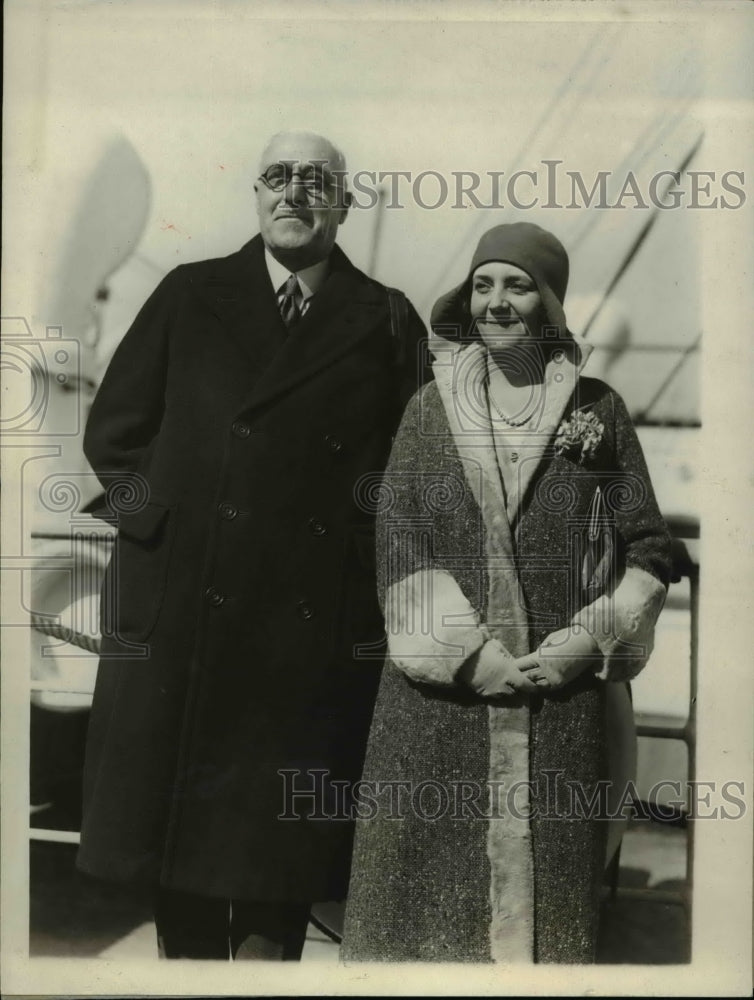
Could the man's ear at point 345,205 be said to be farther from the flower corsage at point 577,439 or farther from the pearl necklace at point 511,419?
the flower corsage at point 577,439

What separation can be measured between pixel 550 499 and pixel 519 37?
1.28 meters

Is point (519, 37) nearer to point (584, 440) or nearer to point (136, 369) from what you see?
point (584, 440)

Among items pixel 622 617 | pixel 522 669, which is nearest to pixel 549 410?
pixel 622 617

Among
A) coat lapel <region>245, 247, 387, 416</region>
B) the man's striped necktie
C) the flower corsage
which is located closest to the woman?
the flower corsage

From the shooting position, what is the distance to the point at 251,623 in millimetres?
3373

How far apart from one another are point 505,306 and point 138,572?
1177 mm

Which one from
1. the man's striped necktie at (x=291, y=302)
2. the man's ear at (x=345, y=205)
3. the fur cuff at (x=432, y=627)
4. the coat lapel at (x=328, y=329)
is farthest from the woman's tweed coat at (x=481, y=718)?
the man's ear at (x=345, y=205)

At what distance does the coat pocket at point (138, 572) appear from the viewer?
3.42 metres

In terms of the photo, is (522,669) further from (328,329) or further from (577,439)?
(328,329)

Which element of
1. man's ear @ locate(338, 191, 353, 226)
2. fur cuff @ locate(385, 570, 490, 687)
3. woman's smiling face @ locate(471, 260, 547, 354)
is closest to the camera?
fur cuff @ locate(385, 570, 490, 687)

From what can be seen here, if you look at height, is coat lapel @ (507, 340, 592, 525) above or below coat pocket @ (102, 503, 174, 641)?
above

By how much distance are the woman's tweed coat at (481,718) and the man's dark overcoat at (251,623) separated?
0.31 ft

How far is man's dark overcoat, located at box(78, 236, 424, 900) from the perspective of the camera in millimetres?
3373

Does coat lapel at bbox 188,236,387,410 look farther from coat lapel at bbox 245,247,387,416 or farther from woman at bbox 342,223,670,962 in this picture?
woman at bbox 342,223,670,962
